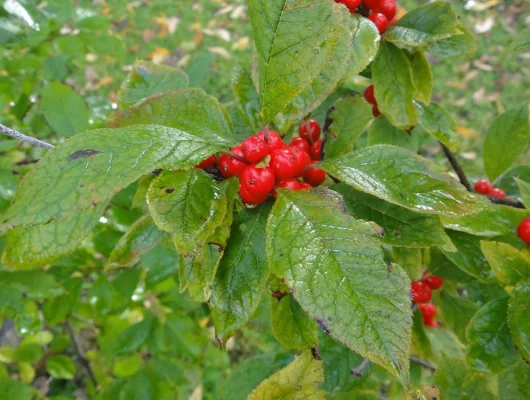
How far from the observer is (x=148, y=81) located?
4.22ft

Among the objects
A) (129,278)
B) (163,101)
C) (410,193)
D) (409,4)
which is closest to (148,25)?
(409,4)

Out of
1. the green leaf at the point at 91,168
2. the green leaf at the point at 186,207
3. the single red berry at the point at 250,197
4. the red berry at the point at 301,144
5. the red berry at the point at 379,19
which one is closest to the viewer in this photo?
the green leaf at the point at 91,168

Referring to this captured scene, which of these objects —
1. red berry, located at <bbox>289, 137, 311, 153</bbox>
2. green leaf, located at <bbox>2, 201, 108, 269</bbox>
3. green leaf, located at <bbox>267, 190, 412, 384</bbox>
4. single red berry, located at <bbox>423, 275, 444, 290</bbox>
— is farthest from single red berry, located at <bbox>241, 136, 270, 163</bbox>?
single red berry, located at <bbox>423, 275, 444, 290</bbox>

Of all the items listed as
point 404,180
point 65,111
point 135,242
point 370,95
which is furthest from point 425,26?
point 65,111

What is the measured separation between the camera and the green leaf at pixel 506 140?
1689 mm

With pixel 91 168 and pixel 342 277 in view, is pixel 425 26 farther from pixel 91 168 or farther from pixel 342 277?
pixel 91 168

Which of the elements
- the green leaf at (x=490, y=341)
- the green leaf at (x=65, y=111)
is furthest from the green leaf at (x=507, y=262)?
the green leaf at (x=65, y=111)

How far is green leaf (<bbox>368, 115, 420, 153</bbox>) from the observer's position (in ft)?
5.30

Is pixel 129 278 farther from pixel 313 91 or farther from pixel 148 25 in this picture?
pixel 148 25

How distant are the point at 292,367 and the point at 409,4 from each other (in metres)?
5.11

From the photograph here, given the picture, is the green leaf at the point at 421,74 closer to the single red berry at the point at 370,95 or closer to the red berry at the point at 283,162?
the single red berry at the point at 370,95

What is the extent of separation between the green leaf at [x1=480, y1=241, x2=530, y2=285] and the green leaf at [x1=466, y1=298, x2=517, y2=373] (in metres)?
0.11

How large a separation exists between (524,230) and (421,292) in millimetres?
387

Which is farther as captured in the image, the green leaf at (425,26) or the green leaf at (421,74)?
the green leaf at (421,74)
